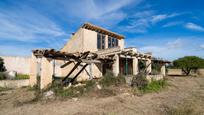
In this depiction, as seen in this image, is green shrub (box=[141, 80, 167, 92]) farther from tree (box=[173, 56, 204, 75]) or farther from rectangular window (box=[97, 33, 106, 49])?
tree (box=[173, 56, 204, 75])

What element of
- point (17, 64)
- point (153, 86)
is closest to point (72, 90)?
point (153, 86)

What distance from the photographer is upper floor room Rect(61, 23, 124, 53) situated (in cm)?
1792

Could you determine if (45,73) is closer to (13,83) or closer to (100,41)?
(13,83)

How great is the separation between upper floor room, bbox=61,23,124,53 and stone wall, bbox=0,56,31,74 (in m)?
7.20

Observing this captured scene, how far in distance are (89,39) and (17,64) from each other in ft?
38.3

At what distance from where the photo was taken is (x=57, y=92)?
10.7m

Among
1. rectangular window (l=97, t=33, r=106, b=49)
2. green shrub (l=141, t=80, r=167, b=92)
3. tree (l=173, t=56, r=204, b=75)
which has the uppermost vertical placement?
rectangular window (l=97, t=33, r=106, b=49)

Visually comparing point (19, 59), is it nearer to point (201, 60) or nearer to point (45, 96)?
point (45, 96)

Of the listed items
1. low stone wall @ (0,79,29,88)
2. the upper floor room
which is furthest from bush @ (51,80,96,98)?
low stone wall @ (0,79,29,88)

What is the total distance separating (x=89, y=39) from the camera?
729 inches

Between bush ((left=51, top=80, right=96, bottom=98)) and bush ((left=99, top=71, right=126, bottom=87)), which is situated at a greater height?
bush ((left=99, top=71, right=126, bottom=87))

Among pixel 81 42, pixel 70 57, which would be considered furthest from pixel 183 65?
pixel 70 57

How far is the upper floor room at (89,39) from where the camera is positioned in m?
17.9

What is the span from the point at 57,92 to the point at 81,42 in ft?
27.1
